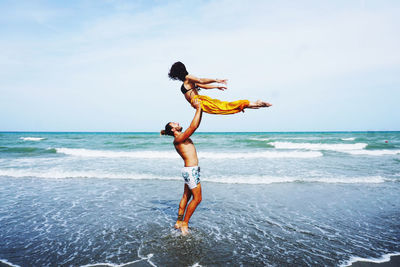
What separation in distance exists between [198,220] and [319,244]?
8.14 ft

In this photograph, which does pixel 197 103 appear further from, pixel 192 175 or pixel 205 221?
pixel 205 221

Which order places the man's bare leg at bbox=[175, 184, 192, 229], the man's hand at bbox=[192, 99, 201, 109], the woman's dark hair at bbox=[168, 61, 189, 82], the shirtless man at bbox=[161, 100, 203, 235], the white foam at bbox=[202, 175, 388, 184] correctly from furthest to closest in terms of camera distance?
the white foam at bbox=[202, 175, 388, 184] → the man's bare leg at bbox=[175, 184, 192, 229] → the shirtless man at bbox=[161, 100, 203, 235] → the woman's dark hair at bbox=[168, 61, 189, 82] → the man's hand at bbox=[192, 99, 201, 109]

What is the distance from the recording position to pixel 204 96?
192 inches

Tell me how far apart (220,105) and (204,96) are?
0.37 metres

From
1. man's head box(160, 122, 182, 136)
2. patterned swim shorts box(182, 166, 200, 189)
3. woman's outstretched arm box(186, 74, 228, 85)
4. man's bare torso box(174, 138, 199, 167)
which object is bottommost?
patterned swim shorts box(182, 166, 200, 189)

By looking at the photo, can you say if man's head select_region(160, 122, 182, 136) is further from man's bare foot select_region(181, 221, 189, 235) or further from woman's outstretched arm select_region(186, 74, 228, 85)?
man's bare foot select_region(181, 221, 189, 235)

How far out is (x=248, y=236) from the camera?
502cm

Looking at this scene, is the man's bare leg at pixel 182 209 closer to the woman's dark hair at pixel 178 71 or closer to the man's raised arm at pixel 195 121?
the man's raised arm at pixel 195 121

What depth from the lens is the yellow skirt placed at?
4.63m

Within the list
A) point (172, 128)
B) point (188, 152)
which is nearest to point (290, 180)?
point (188, 152)

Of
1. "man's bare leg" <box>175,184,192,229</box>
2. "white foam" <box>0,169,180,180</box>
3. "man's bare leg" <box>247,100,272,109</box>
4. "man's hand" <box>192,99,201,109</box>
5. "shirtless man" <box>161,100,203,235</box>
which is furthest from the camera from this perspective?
"white foam" <box>0,169,180,180</box>

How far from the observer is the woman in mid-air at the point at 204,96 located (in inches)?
183

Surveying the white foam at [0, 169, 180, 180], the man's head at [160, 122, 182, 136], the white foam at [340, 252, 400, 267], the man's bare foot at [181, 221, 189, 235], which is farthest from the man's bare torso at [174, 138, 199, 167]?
the white foam at [0, 169, 180, 180]

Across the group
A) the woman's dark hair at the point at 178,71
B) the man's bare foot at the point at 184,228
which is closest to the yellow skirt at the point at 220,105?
the woman's dark hair at the point at 178,71
